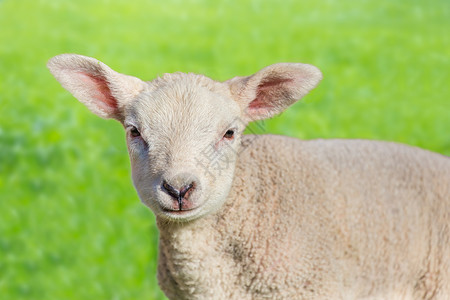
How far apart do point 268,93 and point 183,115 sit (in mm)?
601

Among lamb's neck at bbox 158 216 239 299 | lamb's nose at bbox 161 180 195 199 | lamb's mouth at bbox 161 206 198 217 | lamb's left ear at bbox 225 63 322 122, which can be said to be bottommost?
lamb's neck at bbox 158 216 239 299

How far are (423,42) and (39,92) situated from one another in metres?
7.21

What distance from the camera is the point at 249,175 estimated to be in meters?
4.02

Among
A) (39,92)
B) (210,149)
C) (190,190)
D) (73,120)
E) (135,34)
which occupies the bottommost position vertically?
(190,190)

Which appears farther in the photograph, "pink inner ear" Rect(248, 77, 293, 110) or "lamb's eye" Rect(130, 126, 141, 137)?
"pink inner ear" Rect(248, 77, 293, 110)

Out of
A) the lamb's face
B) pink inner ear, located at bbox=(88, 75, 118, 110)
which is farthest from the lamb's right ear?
the lamb's face

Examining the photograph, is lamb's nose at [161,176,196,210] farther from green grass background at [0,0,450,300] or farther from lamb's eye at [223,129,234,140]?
green grass background at [0,0,450,300]

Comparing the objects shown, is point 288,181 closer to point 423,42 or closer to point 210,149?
point 210,149

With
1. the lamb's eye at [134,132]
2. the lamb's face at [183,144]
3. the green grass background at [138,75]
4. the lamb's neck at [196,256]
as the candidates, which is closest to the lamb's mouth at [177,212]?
the lamb's face at [183,144]

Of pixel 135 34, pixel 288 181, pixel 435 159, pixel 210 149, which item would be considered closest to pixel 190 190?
pixel 210 149

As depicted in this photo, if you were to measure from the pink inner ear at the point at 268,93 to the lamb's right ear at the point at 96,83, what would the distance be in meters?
0.68

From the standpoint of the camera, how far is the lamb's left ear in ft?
11.9

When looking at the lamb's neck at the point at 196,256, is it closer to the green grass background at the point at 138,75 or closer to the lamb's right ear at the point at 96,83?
the lamb's right ear at the point at 96,83

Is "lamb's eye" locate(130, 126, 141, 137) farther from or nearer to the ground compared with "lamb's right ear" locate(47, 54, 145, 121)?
nearer to the ground
